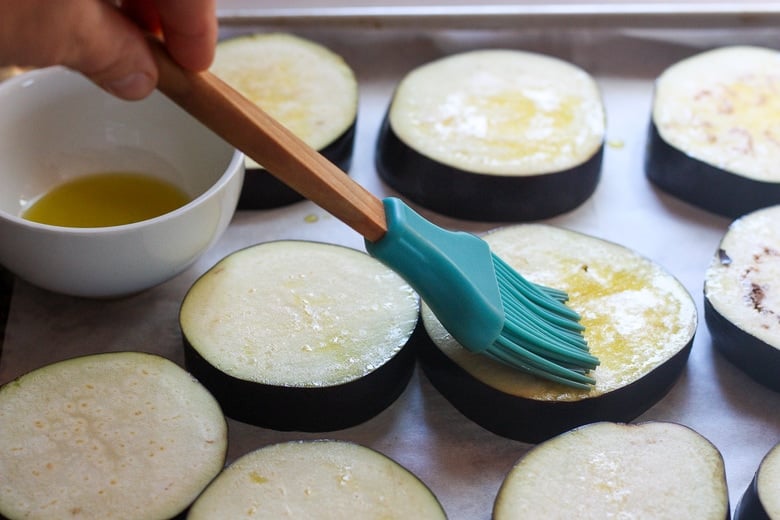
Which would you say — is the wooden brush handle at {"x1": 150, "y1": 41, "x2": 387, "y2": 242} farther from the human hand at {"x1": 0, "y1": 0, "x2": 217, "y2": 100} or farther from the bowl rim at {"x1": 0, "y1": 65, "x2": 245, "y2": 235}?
the bowl rim at {"x1": 0, "y1": 65, "x2": 245, "y2": 235}

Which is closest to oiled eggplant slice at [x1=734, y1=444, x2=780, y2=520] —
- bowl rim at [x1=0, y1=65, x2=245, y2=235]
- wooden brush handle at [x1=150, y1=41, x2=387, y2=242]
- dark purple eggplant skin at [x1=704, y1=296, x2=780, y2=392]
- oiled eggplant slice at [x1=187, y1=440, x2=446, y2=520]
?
→ dark purple eggplant skin at [x1=704, y1=296, x2=780, y2=392]

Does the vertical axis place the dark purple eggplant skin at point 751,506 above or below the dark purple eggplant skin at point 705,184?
below

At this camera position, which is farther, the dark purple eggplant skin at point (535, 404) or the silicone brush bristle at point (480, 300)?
the dark purple eggplant skin at point (535, 404)

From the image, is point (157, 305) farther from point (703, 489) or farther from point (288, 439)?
point (703, 489)

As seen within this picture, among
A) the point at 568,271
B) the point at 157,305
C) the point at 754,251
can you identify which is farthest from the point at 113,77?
the point at 754,251

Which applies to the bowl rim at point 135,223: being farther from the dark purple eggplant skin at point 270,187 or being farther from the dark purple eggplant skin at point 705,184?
the dark purple eggplant skin at point 705,184

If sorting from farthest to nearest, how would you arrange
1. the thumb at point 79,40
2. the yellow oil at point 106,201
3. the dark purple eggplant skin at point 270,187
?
the dark purple eggplant skin at point 270,187, the yellow oil at point 106,201, the thumb at point 79,40

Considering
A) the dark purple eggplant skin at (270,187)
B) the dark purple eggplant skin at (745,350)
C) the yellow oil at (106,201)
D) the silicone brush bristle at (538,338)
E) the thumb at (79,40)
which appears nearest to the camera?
the thumb at (79,40)

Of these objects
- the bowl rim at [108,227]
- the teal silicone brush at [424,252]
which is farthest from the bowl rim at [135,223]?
the teal silicone brush at [424,252]
